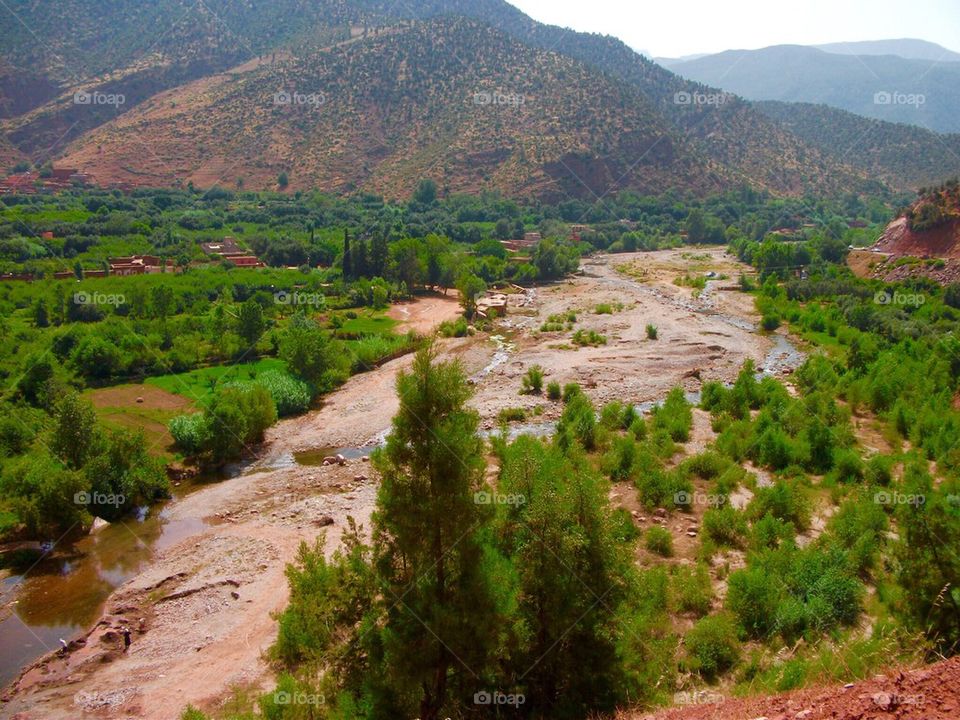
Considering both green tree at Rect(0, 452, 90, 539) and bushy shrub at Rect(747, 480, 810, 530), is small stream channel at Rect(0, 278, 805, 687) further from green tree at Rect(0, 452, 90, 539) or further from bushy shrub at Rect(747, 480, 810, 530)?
bushy shrub at Rect(747, 480, 810, 530)

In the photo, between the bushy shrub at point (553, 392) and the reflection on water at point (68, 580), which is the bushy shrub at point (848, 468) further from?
the reflection on water at point (68, 580)

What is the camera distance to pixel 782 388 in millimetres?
32281

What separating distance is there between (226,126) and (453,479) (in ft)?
422

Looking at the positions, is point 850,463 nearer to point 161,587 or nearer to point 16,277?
point 161,587

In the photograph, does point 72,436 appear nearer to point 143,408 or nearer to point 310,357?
point 143,408

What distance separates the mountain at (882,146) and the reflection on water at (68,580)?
489 feet

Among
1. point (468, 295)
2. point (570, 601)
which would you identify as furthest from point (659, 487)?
point (468, 295)

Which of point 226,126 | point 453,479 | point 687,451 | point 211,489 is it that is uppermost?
point 226,126

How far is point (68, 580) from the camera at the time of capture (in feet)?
64.4

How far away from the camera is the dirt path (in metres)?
15.1

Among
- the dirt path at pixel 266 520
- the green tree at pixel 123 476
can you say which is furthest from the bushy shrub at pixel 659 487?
the green tree at pixel 123 476

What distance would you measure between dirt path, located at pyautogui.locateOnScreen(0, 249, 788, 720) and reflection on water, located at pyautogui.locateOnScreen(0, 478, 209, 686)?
59cm

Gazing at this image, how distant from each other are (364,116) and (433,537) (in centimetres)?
12836

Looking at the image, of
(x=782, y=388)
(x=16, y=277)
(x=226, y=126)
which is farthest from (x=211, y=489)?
(x=226, y=126)
